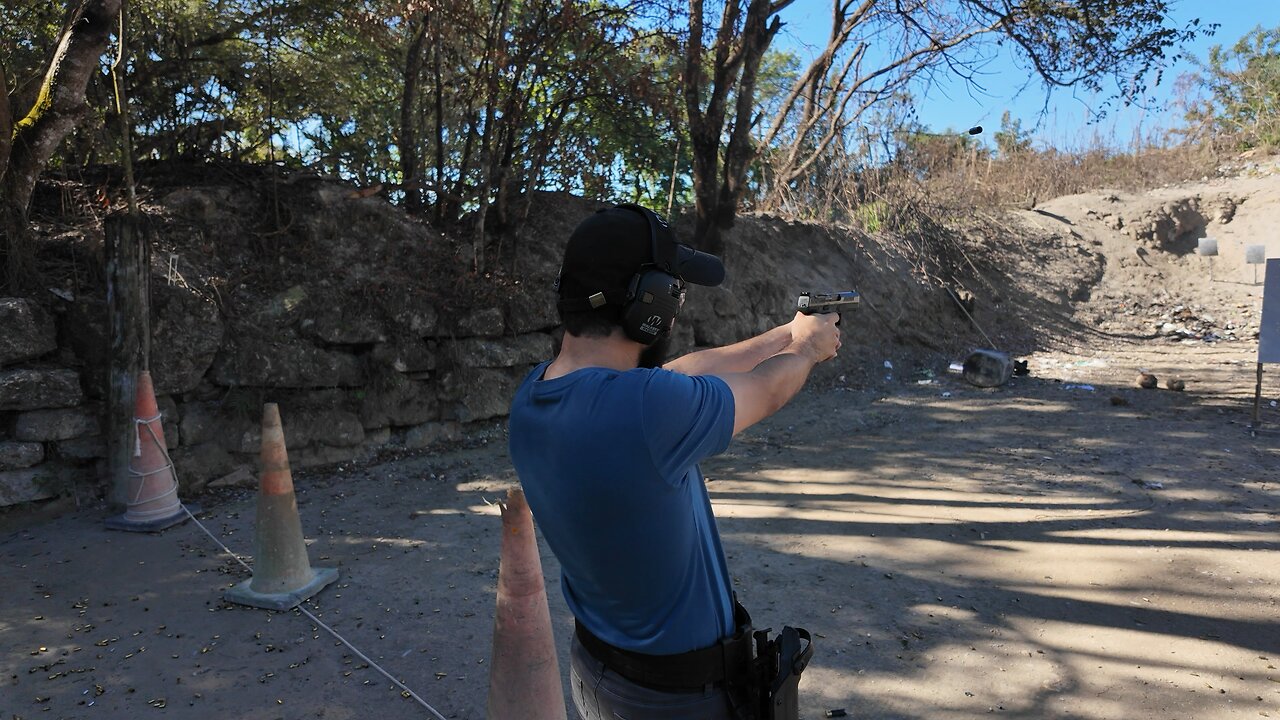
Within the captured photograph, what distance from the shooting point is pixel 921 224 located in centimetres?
1352

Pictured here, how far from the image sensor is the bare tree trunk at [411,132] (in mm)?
8172

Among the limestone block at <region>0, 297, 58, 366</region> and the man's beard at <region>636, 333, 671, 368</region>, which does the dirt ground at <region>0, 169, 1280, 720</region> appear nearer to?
the limestone block at <region>0, 297, 58, 366</region>

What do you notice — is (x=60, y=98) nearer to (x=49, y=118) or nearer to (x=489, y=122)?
(x=49, y=118)

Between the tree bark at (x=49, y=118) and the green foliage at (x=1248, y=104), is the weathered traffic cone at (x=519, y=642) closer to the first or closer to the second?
the tree bark at (x=49, y=118)

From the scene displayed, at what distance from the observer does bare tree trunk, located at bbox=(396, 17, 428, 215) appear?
8172 mm

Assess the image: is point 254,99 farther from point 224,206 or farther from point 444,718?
point 444,718

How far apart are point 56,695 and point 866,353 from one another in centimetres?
970

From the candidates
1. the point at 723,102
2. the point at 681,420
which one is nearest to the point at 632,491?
the point at 681,420

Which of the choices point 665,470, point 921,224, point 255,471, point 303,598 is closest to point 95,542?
point 255,471

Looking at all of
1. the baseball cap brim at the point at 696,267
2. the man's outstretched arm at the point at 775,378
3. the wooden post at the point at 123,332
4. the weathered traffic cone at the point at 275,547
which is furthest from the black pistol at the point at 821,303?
the wooden post at the point at 123,332

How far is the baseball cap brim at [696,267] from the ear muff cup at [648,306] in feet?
0.35

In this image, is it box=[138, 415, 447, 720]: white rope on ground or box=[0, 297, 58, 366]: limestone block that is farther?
box=[0, 297, 58, 366]: limestone block

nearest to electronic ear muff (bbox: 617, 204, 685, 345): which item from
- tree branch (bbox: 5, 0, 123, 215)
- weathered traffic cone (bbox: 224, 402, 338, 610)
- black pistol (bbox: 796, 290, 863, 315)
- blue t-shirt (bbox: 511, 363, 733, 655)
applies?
blue t-shirt (bbox: 511, 363, 733, 655)

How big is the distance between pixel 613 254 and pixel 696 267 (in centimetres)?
29
